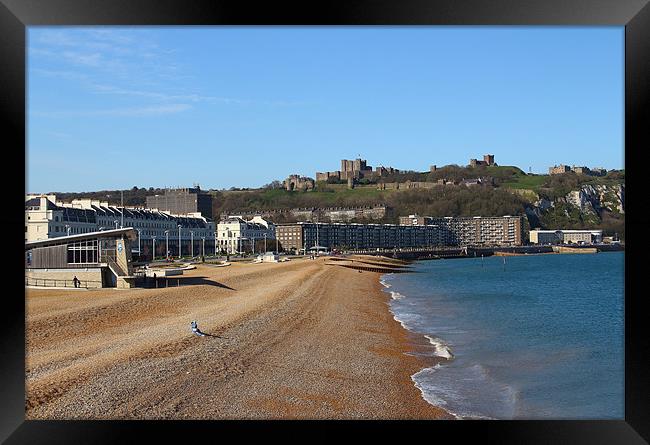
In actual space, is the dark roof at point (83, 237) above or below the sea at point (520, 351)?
above

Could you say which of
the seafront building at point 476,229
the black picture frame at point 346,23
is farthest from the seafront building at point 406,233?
the black picture frame at point 346,23

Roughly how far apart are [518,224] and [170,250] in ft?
103

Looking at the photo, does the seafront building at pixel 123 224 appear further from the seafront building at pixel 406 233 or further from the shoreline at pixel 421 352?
the seafront building at pixel 406 233

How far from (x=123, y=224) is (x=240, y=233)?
20.4 meters

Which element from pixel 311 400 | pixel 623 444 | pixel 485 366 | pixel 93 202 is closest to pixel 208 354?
pixel 311 400

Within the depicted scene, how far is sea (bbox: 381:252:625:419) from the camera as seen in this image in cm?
690

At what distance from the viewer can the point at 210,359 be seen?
786 cm

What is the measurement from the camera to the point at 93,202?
24.7 meters

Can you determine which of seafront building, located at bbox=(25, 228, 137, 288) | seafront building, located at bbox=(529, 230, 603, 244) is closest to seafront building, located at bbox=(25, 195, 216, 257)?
seafront building, located at bbox=(25, 228, 137, 288)

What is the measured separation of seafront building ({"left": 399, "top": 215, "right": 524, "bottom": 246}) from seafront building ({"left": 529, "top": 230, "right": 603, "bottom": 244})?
121 centimetres

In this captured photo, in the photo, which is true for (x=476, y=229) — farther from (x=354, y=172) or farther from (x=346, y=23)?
(x=346, y=23)

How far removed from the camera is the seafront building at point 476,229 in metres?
53.8

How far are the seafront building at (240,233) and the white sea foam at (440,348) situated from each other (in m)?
30.7

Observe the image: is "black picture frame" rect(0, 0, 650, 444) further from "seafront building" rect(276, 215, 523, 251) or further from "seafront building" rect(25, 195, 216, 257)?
"seafront building" rect(276, 215, 523, 251)
